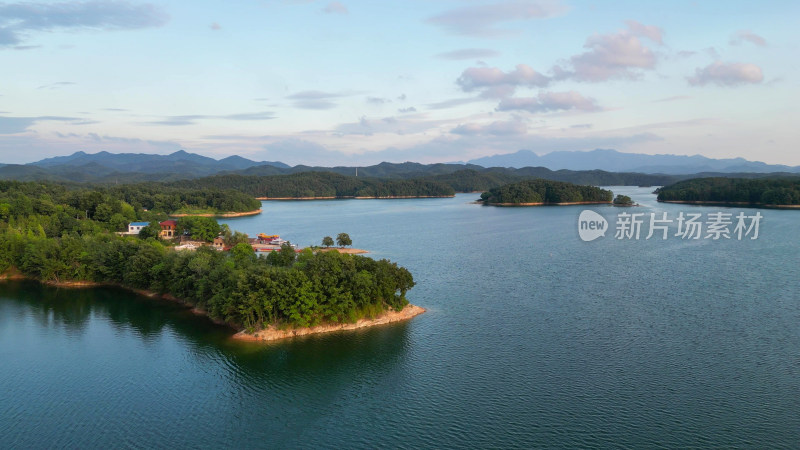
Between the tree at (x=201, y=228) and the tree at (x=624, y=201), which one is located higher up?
the tree at (x=624, y=201)

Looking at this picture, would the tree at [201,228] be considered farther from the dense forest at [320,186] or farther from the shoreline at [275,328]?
the dense forest at [320,186]

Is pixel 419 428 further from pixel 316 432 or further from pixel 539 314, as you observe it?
pixel 539 314

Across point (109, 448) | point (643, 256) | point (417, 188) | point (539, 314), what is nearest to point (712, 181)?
point (417, 188)

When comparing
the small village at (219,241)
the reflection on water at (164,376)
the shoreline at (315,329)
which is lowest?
the reflection on water at (164,376)

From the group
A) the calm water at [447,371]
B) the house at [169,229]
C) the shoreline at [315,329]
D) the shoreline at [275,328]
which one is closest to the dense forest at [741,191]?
the calm water at [447,371]

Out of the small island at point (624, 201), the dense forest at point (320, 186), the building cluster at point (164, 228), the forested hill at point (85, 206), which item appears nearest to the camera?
the forested hill at point (85, 206)

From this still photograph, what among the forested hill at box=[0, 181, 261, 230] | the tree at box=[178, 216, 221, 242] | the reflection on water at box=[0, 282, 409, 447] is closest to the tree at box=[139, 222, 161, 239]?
the tree at box=[178, 216, 221, 242]

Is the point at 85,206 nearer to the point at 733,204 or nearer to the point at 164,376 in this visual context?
the point at 164,376

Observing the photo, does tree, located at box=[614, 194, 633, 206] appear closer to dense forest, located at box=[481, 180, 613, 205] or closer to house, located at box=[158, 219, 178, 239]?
dense forest, located at box=[481, 180, 613, 205]

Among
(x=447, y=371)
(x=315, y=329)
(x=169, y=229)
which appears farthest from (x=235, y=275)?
(x=169, y=229)
